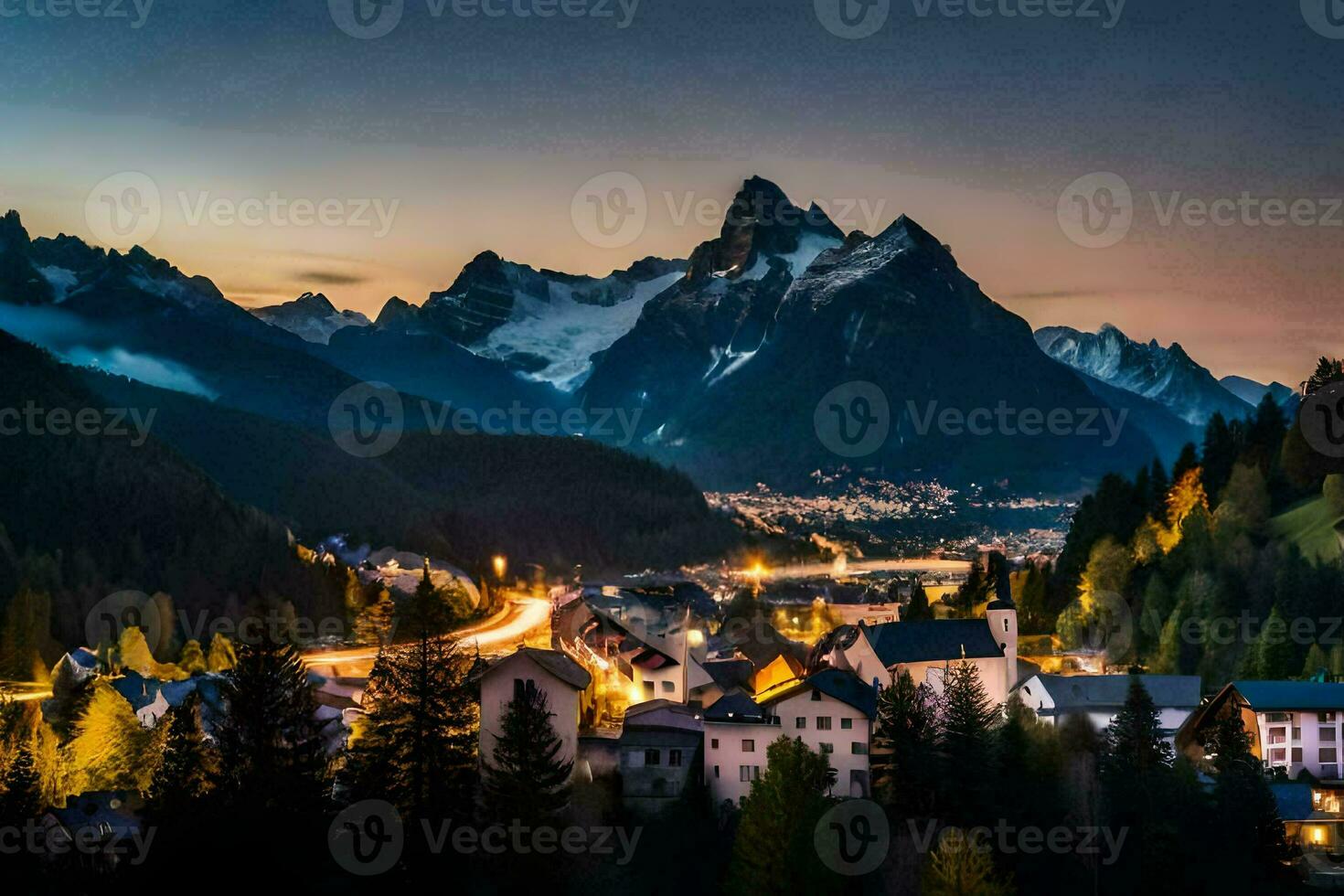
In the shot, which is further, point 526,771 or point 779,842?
point 526,771

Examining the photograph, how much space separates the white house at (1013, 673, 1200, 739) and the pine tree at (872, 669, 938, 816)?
7164 millimetres

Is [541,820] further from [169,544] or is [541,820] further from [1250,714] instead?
[169,544]

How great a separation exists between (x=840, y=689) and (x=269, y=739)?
20.2 meters

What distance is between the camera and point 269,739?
2292 inches

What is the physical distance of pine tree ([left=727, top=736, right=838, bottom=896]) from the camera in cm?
5516

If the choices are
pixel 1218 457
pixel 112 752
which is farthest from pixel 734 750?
pixel 1218 457

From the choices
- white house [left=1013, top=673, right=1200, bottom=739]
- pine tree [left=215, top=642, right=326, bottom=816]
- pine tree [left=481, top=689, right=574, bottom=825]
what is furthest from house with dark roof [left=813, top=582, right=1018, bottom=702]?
pine tree [left=215, top=642, right=326, bottom=816]

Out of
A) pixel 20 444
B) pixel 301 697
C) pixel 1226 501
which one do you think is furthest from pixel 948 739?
pixel 20 444

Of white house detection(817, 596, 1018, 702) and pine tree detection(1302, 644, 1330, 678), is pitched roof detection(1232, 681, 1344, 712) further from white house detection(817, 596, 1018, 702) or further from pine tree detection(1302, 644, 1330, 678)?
white house detection(817, 596, 1018, 702)

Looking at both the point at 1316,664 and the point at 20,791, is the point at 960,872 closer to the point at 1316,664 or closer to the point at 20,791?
the point at 1316,664

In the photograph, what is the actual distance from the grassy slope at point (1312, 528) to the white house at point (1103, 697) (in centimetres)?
1706

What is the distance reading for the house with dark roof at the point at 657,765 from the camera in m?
A: 59.1

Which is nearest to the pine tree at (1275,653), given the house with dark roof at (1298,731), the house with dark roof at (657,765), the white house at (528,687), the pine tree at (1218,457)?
the house with dark roof at (1298,731)

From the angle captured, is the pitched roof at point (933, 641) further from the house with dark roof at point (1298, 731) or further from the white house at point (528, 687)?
the white house at point (528, 687)
